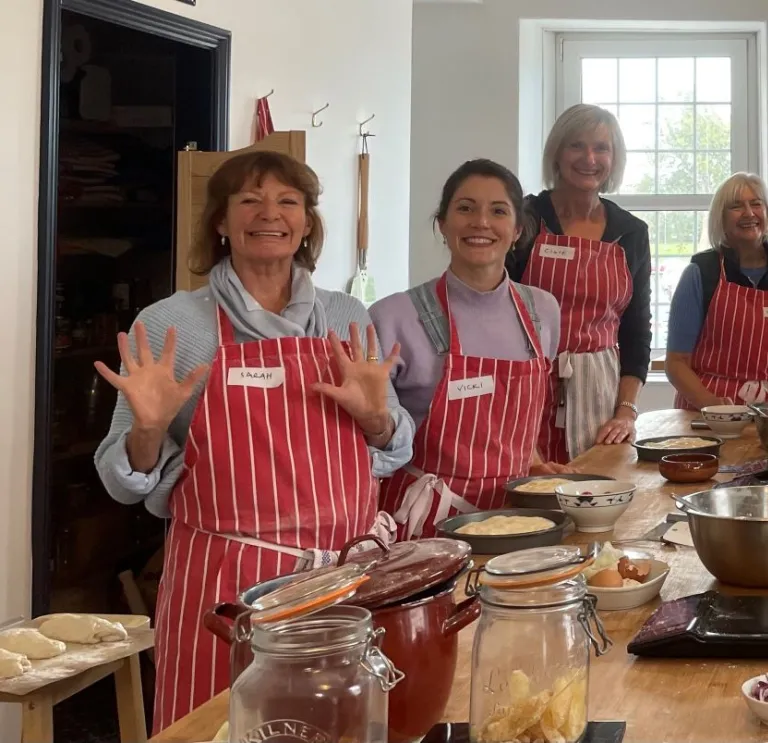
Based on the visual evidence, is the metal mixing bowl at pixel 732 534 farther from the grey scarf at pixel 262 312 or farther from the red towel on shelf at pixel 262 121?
the red towel on shelf at pixel 262 121

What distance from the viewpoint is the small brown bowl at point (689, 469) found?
2.30 metres

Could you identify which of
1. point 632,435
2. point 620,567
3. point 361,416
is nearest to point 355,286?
point 632,435

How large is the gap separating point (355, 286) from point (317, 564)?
2.83 meters

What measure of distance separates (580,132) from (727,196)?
745mm

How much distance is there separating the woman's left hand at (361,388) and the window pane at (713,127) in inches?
184

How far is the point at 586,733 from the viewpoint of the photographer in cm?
94

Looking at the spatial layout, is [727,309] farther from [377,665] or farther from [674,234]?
[377,665]

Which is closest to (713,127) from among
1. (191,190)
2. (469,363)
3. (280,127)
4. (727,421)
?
(280,127)

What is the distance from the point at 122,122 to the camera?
389cm

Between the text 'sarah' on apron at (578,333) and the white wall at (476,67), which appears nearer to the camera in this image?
the text 'sarah' on apron at (578,333)

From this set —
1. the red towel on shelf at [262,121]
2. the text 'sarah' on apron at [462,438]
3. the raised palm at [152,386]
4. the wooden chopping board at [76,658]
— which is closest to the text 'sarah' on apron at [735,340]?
the text 'sarah' on apron at [462,438]

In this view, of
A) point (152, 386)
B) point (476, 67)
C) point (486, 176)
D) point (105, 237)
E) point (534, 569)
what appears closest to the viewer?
point (534, 569)

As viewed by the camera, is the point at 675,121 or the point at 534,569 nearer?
the point at 534,569

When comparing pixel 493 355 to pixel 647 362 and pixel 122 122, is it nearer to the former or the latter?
pixel 647 362
